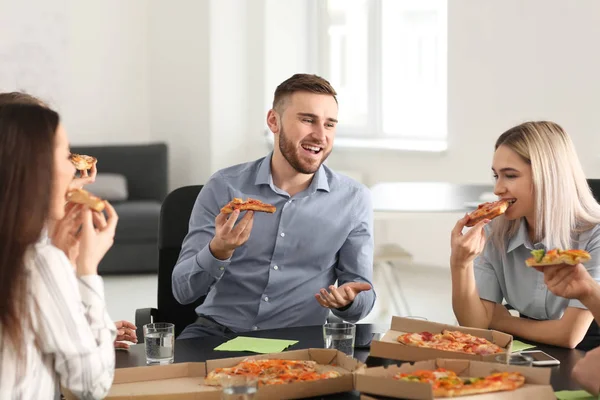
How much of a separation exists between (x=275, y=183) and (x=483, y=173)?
13.6ft

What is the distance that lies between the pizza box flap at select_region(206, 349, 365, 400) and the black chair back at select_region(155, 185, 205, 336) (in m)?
1.04

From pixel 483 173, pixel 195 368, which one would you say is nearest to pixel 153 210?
pixel 483 173

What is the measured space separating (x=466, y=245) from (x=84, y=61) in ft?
23.0

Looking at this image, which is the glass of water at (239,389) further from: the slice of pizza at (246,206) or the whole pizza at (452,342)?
the slice of pizza at (246,206)

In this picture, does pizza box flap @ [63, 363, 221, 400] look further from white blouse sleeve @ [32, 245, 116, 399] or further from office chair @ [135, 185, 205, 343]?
office chair @ [135, 185, 205, 343]

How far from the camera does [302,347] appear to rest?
2287 mm

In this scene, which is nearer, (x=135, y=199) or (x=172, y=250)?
(x=172, y=250)

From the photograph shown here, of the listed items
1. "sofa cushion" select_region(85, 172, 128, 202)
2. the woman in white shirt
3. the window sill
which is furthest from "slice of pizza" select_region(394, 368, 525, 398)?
"sofa cushion" select_region(85, 172, 128, 202)

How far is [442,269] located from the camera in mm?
7316

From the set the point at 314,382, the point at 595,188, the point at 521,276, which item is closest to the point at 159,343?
the point at 314,382

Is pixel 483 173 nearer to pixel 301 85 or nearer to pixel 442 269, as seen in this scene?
pixel 442 269

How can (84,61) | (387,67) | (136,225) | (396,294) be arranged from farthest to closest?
(84,61) → (387,67) → (136,225) → (396,294)

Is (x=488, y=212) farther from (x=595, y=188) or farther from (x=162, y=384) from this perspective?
Answer: (x=162, y=384)

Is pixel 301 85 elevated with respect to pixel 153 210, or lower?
elevated
